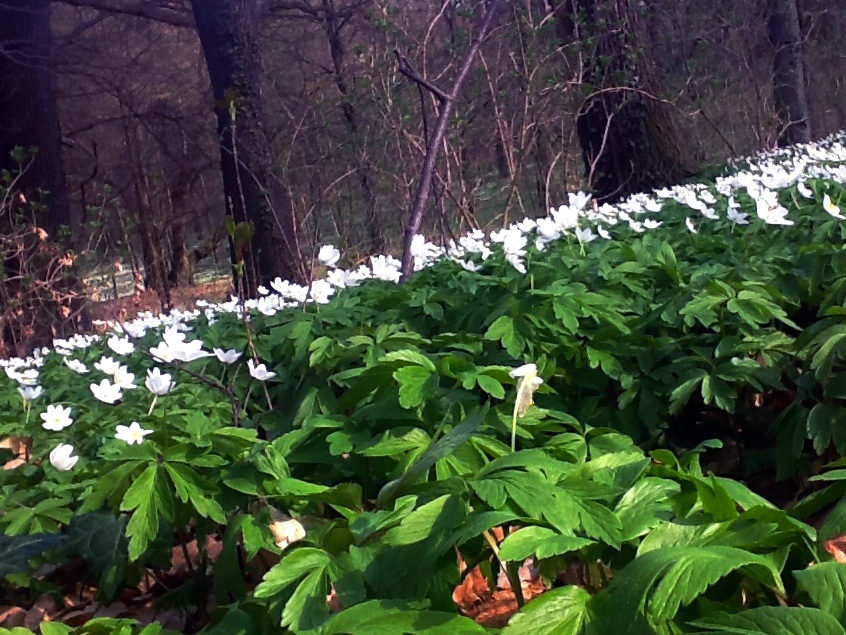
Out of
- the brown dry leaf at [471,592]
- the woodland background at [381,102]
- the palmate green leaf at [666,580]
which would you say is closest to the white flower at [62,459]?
the woodland background at [381,102]

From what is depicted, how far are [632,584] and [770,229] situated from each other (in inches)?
98.2

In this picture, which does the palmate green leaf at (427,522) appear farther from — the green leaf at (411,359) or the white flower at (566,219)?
the white flower at (566,219)

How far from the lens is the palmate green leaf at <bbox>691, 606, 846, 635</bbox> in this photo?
895mm

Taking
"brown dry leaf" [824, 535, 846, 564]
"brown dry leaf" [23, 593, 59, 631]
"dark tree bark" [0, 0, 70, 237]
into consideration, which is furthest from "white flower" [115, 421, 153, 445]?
"dark tree bark" [0, 0, 70, 237]

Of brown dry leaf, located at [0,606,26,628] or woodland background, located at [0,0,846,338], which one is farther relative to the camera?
woodland background, located at [0,0,846,338]

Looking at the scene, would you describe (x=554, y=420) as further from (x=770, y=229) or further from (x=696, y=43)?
(x=696, y=43)

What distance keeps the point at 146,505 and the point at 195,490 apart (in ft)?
0.34

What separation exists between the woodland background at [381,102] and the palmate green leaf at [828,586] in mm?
1935

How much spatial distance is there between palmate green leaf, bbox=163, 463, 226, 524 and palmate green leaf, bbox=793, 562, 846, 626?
113 cm

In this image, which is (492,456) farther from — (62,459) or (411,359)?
(62,459)

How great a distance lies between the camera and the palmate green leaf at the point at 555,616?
102 cm

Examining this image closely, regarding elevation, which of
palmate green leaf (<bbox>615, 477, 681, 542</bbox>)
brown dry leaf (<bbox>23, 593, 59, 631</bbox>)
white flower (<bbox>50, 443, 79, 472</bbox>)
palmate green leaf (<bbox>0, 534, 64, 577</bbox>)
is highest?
white flower (<bbox>50, 443, 79, 472</bbox>)

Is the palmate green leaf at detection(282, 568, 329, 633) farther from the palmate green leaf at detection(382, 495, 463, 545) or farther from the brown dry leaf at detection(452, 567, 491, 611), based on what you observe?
the brown dry leaf at detection(452, 567, 491, 611)

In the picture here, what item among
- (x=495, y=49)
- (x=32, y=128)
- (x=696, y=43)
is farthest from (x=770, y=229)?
(x=32, y=128)
